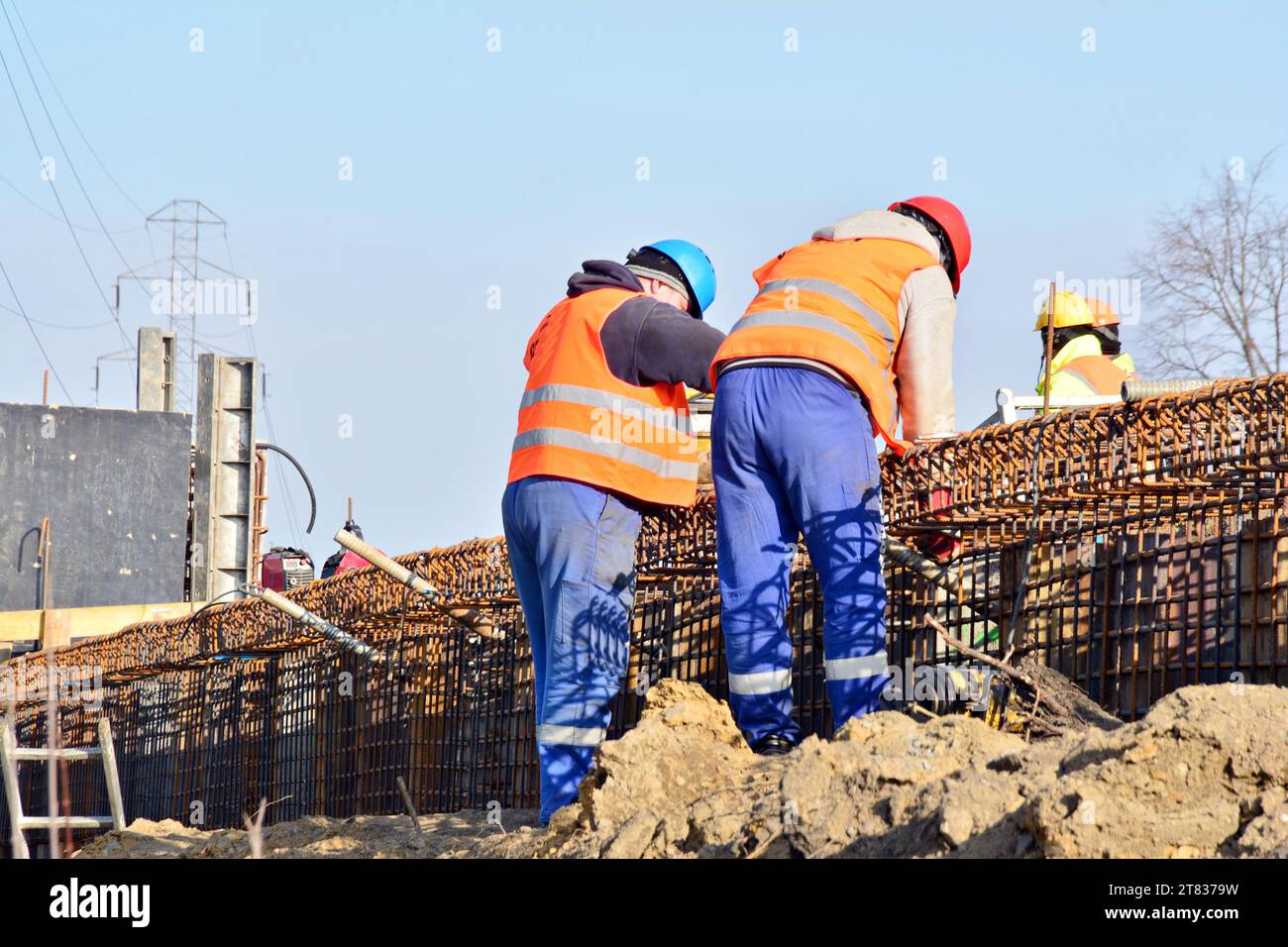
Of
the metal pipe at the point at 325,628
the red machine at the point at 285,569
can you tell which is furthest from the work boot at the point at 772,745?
the red machine at the point at 285,569

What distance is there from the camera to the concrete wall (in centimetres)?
2252

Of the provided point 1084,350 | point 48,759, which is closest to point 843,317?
point 1084,350

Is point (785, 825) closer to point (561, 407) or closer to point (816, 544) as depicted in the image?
point (816, 544)

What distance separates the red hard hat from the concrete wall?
18.5m

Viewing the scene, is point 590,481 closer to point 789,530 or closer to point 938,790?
point 789,530

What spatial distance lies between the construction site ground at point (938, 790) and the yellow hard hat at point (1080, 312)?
6.89 metres

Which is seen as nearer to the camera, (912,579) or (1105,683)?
(1105,683)

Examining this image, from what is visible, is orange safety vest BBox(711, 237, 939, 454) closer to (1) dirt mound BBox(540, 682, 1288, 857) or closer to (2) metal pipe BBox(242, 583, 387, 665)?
(1) dirt mound BBox(540, 682, 1288, 857)

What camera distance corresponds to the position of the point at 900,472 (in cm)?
627

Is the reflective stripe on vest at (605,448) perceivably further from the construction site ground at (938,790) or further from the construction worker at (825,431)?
the construction site ground at (938,790)

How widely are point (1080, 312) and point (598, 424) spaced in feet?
20.2

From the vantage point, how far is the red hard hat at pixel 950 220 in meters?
6.34
